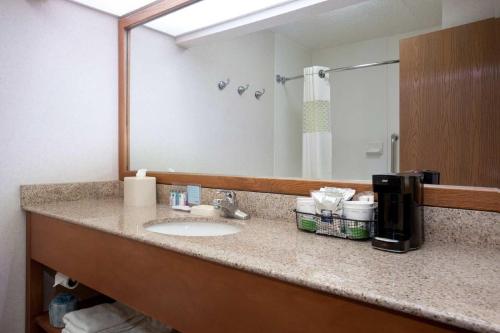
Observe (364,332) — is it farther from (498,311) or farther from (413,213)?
(413,213)

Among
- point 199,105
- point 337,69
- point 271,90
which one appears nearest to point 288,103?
point 271,90

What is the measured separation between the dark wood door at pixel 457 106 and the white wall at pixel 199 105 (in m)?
0.76

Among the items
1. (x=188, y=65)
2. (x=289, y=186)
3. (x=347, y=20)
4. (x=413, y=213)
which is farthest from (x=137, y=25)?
(x=413, y=213)

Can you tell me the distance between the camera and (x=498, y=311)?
0.45m

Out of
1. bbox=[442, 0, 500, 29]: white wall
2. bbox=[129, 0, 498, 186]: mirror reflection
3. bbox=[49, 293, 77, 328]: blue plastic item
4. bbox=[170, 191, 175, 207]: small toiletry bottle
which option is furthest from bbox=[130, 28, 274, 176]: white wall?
bbox=[442, 0, 500, 29]: white wall

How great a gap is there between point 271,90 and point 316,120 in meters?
0.33

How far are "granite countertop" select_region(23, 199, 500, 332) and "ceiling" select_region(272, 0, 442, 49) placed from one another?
2.91 ft

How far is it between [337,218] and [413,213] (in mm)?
185

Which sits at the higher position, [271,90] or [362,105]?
[271,90]

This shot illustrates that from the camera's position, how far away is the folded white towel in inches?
46.9

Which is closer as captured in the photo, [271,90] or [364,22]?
[364,22]

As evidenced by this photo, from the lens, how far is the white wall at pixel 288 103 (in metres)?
1.69

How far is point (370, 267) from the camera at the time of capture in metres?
0.63

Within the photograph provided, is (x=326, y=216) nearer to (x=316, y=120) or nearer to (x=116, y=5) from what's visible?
(x=316, y=120)
